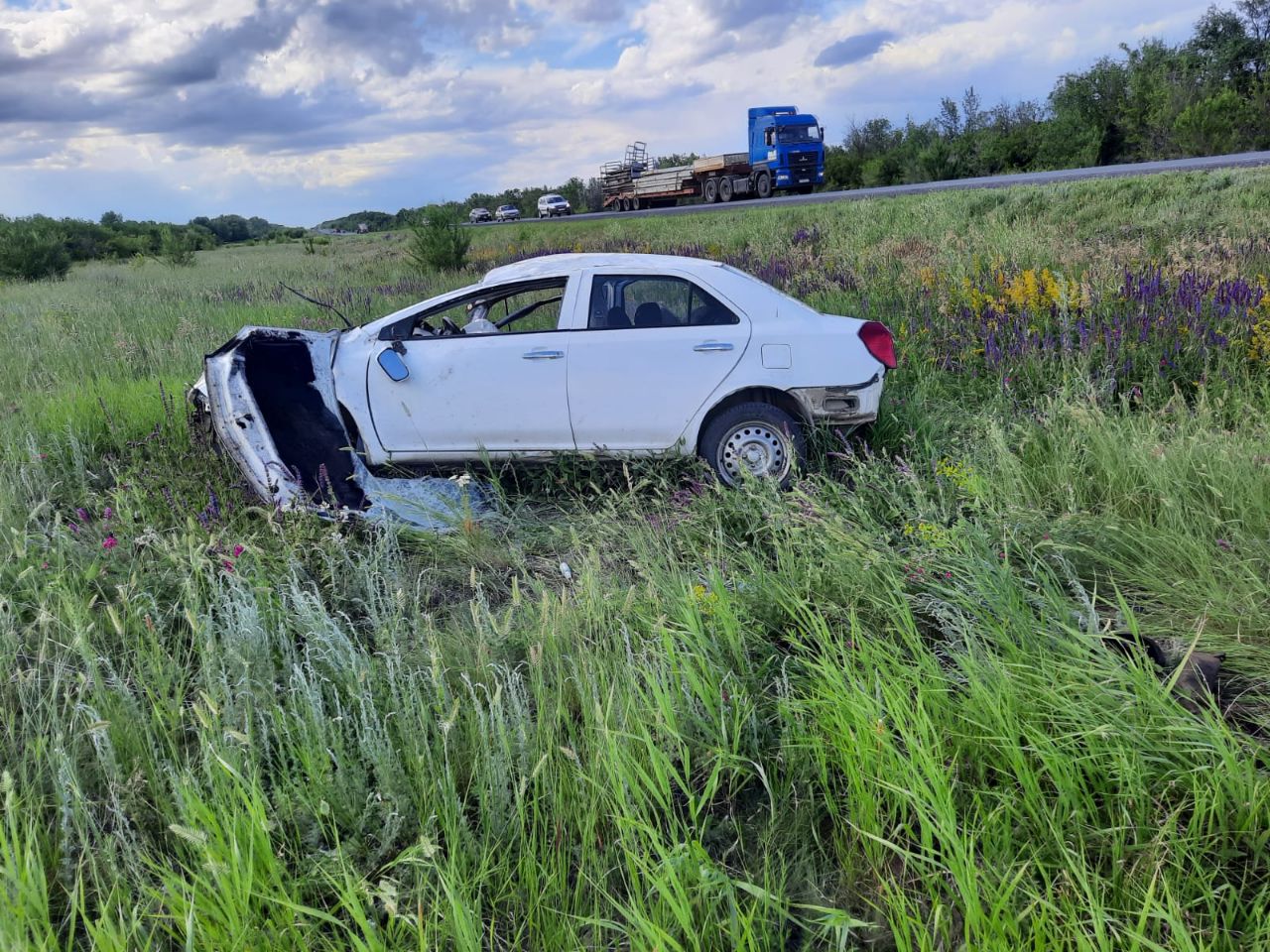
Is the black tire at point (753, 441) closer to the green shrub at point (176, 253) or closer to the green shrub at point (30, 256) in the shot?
the green shrub at point (176, 253)

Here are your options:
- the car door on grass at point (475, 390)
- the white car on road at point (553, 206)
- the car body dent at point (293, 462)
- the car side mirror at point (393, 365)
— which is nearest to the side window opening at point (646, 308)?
the car door on grass at point (475, 390)

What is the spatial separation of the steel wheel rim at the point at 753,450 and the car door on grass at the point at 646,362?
1.01 ft

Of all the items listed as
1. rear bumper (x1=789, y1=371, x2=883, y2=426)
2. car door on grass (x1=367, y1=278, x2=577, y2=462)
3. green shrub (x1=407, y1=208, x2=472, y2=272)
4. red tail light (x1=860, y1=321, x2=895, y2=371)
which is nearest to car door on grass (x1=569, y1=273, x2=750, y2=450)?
car door on grass (x1=367, y1=278, x2=577, y2=462)

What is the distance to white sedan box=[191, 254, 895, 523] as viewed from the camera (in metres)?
5.32

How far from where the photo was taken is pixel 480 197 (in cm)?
6419

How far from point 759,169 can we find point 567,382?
1056 inches

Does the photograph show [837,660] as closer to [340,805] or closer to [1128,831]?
[1128,831]

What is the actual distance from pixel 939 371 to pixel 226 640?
5.99 metres

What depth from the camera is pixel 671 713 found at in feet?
8.91

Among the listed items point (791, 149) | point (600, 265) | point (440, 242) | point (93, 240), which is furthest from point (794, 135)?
point (93, 240)

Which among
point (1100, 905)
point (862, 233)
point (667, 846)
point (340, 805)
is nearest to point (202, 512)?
point (340, 805)

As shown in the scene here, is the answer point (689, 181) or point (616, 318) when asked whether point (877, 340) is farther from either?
point (689, 181)

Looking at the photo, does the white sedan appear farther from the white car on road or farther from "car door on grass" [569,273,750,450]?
the white car on road

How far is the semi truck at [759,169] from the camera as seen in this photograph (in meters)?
28.6
